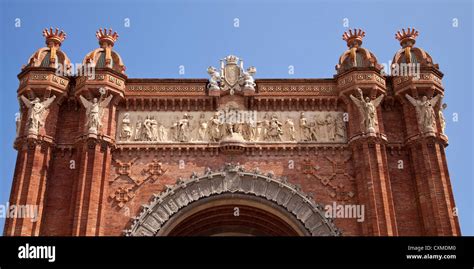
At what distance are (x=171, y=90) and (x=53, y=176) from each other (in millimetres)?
4672

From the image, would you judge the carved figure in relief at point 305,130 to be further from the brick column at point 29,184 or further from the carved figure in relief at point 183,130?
the brick column at point 29,184

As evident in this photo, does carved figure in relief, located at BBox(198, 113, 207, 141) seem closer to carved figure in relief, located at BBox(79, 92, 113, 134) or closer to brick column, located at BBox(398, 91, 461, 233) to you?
carved figure in relief, located at BBox(79, 92, 113, 134)

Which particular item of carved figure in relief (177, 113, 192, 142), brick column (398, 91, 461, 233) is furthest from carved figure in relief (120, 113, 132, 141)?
brick column (398, 91, 461, 233)

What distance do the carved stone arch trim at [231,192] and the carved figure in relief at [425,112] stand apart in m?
4.30

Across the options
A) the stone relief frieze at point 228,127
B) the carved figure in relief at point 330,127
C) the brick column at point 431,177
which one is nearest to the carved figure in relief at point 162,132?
the stone relief frieze at point 228,127

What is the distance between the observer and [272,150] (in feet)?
59.3

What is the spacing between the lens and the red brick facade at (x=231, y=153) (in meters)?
16.8

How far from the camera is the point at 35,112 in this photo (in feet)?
57.8

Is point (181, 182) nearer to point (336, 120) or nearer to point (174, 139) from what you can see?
point (174, 139)

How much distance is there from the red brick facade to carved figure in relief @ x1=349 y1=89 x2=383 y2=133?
0.14 meters

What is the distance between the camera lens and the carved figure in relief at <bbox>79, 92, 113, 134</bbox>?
17.6 m

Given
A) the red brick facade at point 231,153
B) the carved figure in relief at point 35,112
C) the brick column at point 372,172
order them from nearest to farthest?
the brick column at point 372,172 → the red brick facade at point 231,153 → the carved figure in relief at point 35,112

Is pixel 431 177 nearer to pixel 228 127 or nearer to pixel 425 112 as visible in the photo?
pixel 425 112
